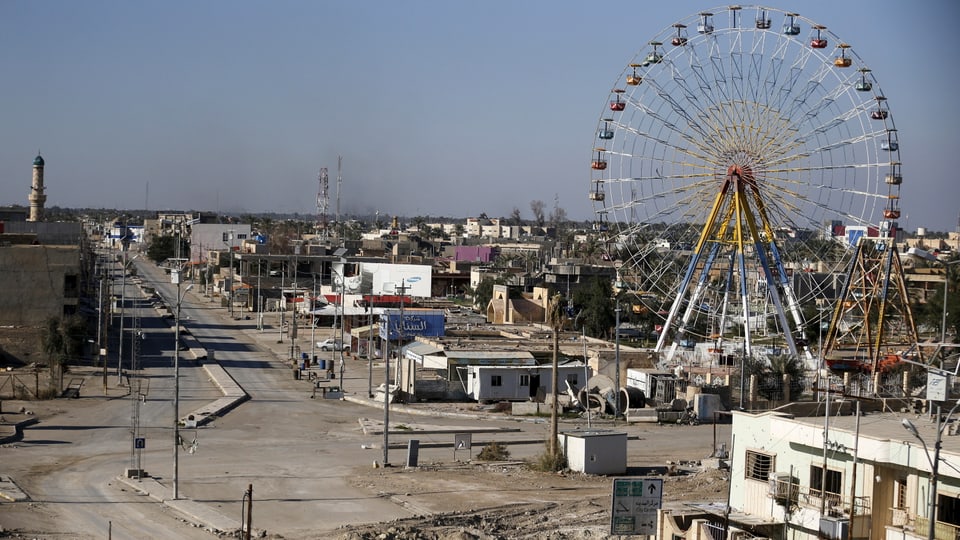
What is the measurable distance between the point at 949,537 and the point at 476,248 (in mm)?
141290

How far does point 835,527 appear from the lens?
19.9 metres

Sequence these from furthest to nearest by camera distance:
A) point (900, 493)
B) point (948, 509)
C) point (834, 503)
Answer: point (834, 503)
point (900, 493)
point (948, 509)

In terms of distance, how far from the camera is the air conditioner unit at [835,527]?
1983 cm

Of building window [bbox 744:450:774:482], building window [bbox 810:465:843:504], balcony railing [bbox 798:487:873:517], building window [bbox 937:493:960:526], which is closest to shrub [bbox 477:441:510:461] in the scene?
building window [bbox 744:450:774:482]

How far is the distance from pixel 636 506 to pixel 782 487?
2.79 metres

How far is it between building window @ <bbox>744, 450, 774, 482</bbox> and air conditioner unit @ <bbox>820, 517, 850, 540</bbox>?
2.21 metres

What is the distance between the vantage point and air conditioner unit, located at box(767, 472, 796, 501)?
21.5m

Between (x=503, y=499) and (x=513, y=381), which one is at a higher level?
(x=513, y=381)

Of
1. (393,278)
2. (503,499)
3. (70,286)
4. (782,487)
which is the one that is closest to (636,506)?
(782,487)

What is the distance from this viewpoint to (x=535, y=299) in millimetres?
90625

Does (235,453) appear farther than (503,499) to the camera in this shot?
Yes

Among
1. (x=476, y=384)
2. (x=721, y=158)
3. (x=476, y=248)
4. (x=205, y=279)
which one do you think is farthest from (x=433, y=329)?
(x=476, y=248)

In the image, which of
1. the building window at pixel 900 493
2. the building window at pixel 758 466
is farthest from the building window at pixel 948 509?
the building window at pixel 758 466

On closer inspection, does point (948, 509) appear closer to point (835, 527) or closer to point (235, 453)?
point (835, 527)
